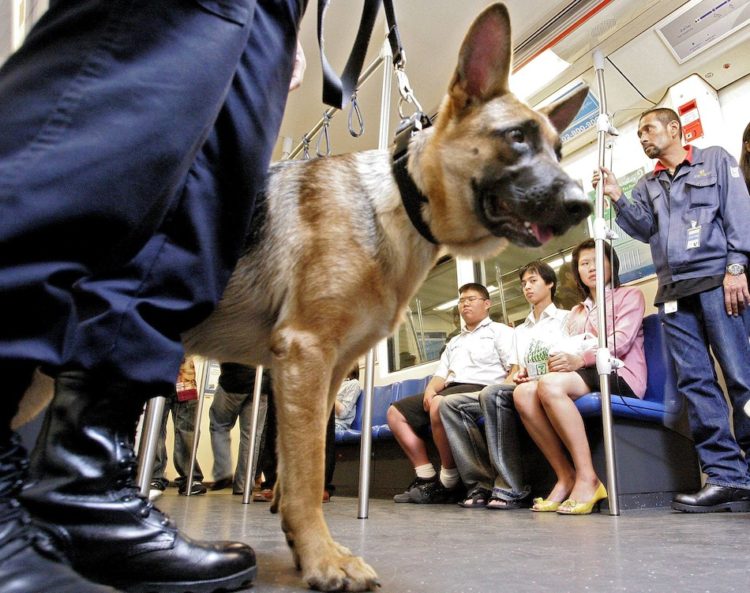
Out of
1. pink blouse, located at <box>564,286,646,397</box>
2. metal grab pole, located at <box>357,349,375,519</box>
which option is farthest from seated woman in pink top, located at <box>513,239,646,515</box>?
metal grab pole, located at <box>357,349,375,519</box>

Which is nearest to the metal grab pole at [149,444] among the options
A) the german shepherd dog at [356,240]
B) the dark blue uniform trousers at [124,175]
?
the german shepherd dog at [356,240]

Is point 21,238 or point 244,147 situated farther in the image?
point 244,147

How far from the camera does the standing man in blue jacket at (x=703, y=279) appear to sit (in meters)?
2.72

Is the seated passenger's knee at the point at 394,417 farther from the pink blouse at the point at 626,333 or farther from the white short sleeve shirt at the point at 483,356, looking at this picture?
the pink blouse at the point at 626,333

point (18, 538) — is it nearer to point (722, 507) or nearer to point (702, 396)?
point (722, 507)

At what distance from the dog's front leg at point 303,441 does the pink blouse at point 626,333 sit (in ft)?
7.93

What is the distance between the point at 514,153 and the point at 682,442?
107 inches

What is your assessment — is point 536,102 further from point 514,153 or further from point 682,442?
point 514,153

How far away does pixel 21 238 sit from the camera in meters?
0.57

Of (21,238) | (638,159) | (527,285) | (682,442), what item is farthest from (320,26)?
(638,159)

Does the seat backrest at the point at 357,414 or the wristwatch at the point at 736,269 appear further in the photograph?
the seat backrest at the point at 357,414

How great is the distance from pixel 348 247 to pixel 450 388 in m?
2.95

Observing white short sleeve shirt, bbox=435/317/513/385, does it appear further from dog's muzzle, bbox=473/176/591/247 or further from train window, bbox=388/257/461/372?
dog's muzzle, bbox=473/176/591/247

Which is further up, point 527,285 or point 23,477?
point 527,285
